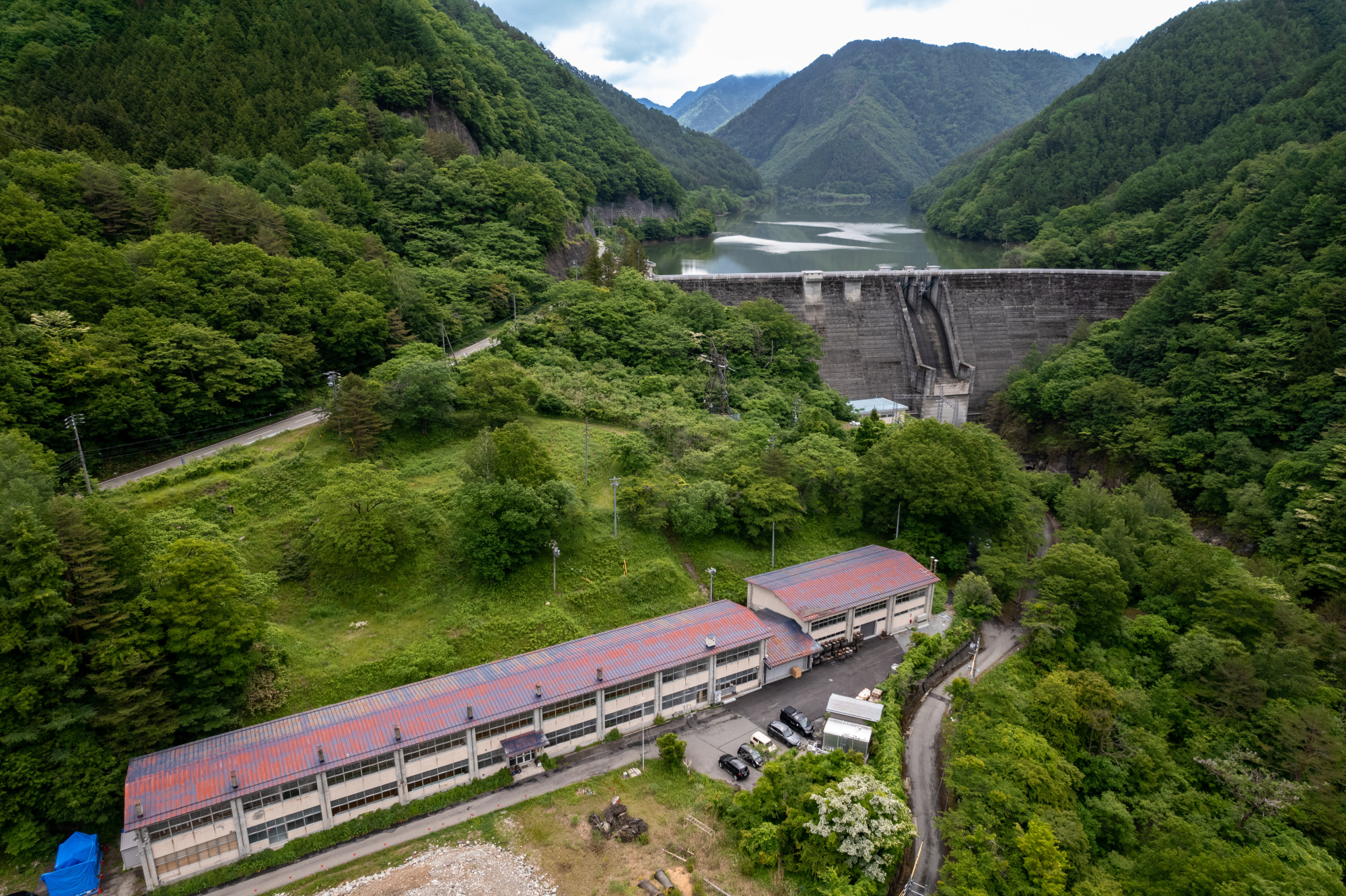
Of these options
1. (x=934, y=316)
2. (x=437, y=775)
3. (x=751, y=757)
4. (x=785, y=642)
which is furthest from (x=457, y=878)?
(x=934, y=316)

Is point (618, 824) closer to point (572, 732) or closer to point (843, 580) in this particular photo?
point (572, 732)

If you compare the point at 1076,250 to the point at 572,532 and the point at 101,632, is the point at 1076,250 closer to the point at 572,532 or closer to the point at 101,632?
the point at 572,532

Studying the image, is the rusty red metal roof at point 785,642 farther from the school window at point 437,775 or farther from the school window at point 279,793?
the school window at point 279,793

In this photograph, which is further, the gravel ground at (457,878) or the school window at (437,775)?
the school window at (437,775)

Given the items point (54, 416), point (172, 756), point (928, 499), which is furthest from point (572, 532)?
point (54, 416)

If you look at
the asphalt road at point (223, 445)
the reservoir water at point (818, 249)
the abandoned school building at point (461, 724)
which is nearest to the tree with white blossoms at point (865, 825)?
the abandoned school building at point (461, 724)

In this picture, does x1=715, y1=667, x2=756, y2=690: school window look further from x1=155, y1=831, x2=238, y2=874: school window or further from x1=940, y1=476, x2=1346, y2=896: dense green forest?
x1=155, y1=831, x2=238, y2=874: school window
